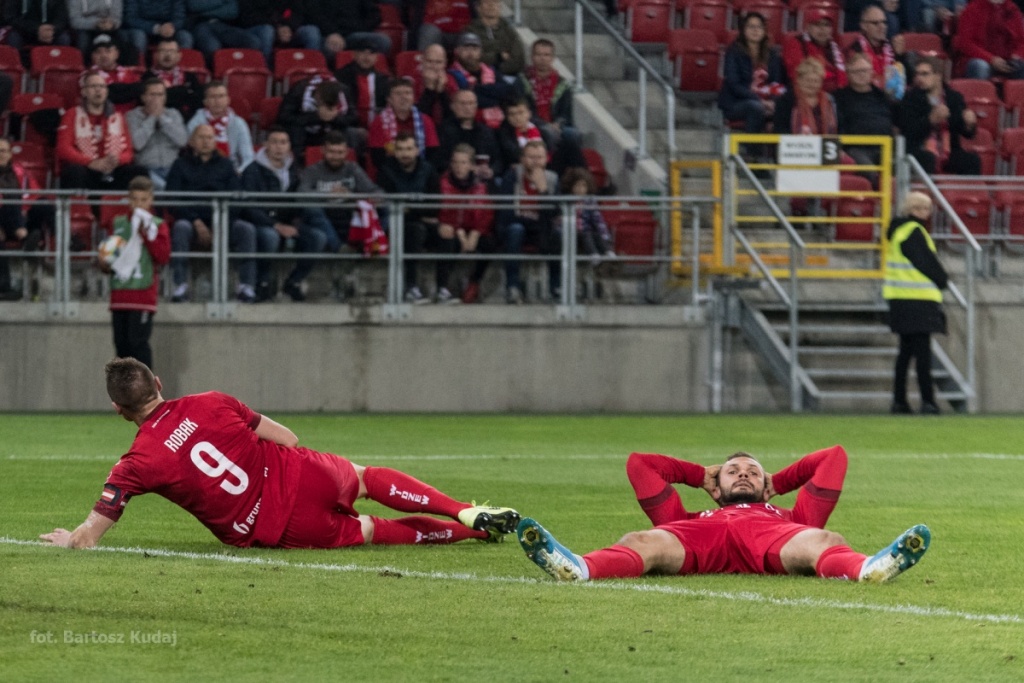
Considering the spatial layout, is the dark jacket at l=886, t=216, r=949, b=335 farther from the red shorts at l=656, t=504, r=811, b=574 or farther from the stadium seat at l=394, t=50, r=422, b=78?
the red shorts at l=656, t=504, r=811, b=574

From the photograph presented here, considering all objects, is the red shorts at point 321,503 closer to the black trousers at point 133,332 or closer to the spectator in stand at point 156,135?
the black trousers at point 133,332

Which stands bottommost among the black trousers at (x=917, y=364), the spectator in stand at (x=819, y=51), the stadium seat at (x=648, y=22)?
the black trousers at (x=917, y=364)

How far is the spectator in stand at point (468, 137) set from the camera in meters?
19.5

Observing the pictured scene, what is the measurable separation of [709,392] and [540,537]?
1281 cm

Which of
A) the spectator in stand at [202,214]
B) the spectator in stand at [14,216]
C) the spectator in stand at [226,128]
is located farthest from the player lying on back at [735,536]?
the spectator in stand at [226,128]

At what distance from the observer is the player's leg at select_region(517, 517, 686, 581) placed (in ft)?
22.0

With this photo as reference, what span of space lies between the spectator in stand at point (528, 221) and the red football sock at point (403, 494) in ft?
35.6

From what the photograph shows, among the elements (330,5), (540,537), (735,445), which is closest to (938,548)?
(540,537)

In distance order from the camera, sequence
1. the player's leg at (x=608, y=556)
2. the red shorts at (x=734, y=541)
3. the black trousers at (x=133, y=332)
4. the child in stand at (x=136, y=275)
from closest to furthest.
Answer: the player's leg at (x=608, y=556), the red shorts at (x=734, y=541), the child in stand at (x=136, y=275), the black trousers at (x=133, y=332)

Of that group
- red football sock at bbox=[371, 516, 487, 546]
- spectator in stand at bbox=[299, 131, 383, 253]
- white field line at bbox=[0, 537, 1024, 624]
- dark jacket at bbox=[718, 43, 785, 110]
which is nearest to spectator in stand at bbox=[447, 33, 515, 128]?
spectator in stand at bbox=[299, 131, 383, 253]

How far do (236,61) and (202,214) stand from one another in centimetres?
296

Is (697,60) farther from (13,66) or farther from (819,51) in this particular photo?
(13,66)

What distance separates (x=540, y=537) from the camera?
6.70 m

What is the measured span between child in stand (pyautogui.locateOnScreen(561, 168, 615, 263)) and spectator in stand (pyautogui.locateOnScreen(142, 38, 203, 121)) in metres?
3.91
